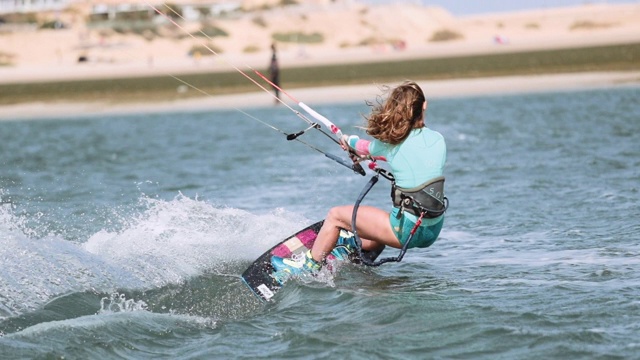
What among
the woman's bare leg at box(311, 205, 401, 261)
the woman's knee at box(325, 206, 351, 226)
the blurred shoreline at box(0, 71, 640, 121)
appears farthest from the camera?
the blurred shoreline at box(0, 71, 640, 121)

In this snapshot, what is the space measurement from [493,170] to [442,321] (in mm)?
9149

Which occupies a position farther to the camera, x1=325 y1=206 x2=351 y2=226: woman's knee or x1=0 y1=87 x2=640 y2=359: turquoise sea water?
x1=325 y1=206 x2=351 y2=226: woman's knee

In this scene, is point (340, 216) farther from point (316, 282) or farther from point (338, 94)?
point (338, 94)

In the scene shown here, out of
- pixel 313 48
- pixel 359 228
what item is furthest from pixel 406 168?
pixel 313 48

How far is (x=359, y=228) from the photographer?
8.34 metres

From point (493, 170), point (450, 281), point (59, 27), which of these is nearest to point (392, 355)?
point (450, 281)

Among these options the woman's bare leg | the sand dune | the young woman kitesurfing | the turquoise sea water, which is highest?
the young woman kitesurfing

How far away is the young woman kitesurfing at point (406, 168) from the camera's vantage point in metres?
8.02

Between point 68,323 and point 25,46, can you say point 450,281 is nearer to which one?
point 68,323

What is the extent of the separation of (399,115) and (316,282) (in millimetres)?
1583

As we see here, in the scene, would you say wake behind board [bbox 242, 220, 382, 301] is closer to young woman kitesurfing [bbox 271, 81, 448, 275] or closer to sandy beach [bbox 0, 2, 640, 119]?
young woman kitesurfing [bbox 271, 81, 448, 275]

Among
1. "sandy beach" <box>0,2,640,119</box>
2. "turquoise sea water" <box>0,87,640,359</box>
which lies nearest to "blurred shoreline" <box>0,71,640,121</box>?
"sandy beach" <box>0,2,640,119</box>

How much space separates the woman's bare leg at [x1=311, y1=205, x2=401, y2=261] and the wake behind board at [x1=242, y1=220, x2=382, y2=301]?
0.21 metres

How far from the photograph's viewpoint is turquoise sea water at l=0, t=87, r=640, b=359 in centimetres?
693
